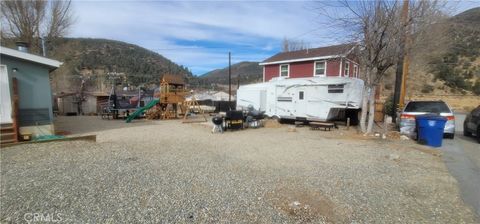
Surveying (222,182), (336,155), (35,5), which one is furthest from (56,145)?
(35,5)

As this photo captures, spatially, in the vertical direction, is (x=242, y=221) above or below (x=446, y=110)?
below

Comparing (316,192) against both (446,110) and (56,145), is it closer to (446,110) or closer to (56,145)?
(56,145)

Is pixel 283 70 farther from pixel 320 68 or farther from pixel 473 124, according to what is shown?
pixel 473 124

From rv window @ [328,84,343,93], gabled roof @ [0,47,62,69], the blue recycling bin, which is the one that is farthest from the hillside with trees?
gabled roof @ [0,47,62,69]

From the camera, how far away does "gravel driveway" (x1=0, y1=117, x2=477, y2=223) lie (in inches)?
140

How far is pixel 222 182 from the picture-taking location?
15.6 feet

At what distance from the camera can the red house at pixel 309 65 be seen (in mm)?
18172

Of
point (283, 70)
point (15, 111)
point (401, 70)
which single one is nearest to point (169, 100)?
point (283, 70)

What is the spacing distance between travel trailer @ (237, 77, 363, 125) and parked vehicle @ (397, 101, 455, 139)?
2.69 m

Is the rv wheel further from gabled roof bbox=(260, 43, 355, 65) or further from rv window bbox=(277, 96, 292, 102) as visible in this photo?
gabled roof bbox=(260, 43, 355, 65)

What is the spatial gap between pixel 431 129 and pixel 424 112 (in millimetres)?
1517

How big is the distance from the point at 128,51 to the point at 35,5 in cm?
4479

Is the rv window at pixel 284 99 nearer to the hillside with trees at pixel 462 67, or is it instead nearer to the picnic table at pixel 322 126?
the picnic table at pixel 322 126

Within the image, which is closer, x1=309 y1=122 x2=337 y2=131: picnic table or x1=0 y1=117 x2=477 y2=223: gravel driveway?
x1=0 y1=117 x2=477 y2=223: gravel driveway
